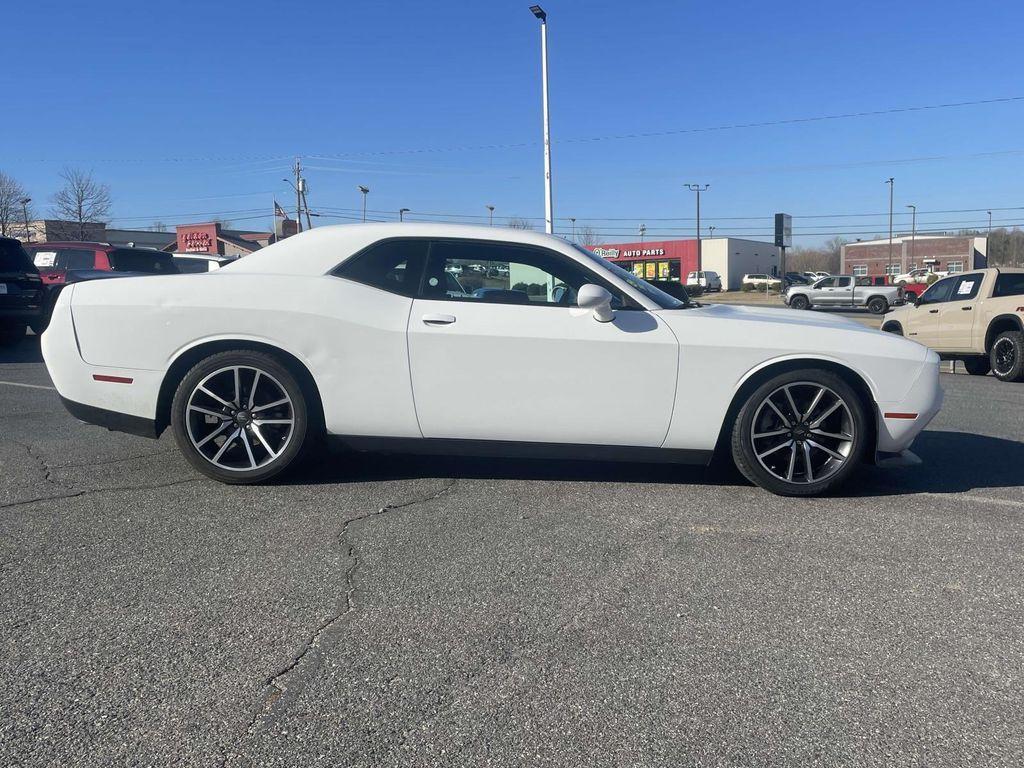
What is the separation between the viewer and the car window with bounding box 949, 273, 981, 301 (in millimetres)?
11859

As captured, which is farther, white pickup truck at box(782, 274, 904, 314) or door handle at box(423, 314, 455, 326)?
white pickup truck at box(782, 274, 904, 314)

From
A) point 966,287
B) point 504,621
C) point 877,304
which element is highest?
point 966,287

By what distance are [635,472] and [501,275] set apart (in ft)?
4.75

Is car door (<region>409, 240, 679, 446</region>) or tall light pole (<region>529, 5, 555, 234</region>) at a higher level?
tall light pole (<region>529, 5, 555, 234</region>)

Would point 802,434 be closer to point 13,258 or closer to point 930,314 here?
point 930,314

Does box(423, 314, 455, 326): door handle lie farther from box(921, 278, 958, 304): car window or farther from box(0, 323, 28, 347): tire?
box(0, 323, 28, 347): tire

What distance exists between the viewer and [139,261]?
1521 centimetres

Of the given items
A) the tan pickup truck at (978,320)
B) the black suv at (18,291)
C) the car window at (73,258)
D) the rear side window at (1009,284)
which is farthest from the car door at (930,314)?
the car window at (73,258)

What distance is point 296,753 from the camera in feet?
6.95

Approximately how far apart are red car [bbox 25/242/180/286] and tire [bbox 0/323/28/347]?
2.07 meters

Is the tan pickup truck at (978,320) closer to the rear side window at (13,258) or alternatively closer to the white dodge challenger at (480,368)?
the white dodge challenger at (480,368)

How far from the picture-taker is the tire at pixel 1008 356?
1077cm

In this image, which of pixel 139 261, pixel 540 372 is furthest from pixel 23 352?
pixel 540 372

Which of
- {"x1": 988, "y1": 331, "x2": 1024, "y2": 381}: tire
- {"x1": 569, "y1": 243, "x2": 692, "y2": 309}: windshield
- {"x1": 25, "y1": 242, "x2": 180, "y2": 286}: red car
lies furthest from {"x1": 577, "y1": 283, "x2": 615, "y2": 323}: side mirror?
{"x1": 25, "y1": 242, "x2": 180, "y2": 286}: red car
